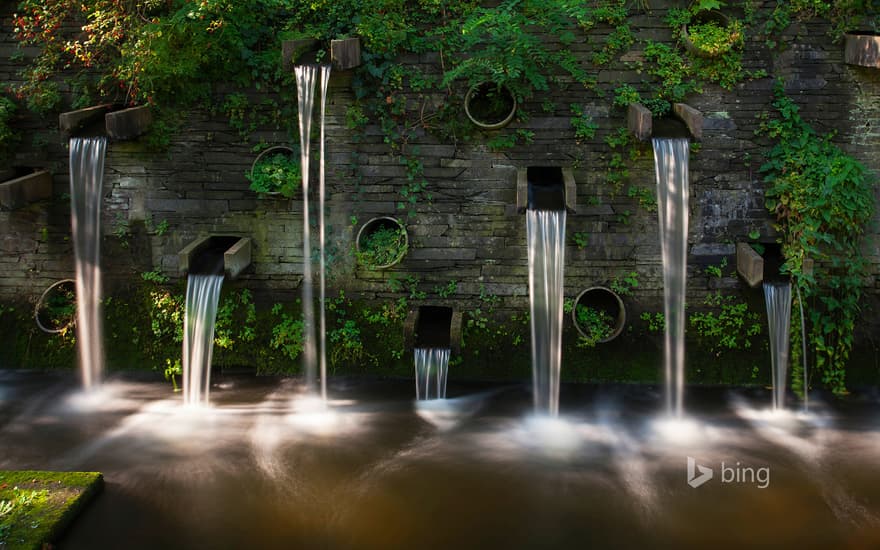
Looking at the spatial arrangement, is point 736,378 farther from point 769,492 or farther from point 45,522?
point 45,522

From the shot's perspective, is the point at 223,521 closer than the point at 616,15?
Yes

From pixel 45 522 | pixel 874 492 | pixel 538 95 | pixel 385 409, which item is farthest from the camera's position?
pixel 538 95

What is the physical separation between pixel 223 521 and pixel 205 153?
4.64 m

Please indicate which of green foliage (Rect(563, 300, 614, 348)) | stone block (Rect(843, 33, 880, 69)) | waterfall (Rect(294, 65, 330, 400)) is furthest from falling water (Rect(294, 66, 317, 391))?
stone block (Rect(843, 33, 880, 69))

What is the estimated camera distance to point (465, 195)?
25.3 ft

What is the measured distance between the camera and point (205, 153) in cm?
786

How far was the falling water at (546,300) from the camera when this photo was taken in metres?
Answer: 7.14

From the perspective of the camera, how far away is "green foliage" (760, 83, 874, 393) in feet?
23.2

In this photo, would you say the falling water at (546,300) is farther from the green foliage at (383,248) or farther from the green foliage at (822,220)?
the green foliage at (822,220)

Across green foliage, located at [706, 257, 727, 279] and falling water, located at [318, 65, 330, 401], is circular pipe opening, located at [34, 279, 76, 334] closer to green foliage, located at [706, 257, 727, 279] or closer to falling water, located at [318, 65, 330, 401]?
falling water, located at [318, 65, 330, 401]

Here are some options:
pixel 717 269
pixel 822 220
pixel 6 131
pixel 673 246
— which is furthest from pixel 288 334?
pixel 822 220

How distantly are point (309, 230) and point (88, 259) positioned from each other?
2.88m

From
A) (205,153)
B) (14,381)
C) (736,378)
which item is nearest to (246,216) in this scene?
(205,153)

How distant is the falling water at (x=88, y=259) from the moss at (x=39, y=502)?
8.30ft
